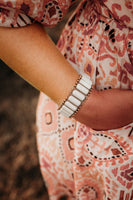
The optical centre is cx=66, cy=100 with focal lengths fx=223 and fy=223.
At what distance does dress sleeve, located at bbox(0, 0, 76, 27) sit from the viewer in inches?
15.2

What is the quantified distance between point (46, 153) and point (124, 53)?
388mm

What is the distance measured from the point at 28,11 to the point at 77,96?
0.18m

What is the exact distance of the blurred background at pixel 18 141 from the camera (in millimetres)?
1327

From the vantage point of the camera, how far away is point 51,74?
16.6 inches

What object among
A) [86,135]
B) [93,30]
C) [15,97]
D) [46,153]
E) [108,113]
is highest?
[93,30]

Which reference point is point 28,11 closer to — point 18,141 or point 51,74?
point 51,74

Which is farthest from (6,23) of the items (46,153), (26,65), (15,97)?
(15,97)

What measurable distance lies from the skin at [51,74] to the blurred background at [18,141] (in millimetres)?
1019

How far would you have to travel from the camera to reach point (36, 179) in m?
1.36

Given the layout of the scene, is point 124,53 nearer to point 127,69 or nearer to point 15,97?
point 127,69

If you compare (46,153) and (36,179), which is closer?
(46,153)

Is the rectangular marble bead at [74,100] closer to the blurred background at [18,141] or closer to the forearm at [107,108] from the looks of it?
the forearm at [107,108]

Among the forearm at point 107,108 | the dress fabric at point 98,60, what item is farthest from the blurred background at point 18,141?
the forearm at point 107,108

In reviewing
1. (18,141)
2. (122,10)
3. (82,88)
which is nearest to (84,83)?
(82,88)
